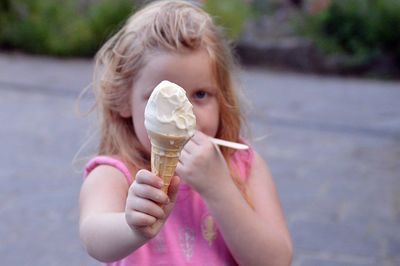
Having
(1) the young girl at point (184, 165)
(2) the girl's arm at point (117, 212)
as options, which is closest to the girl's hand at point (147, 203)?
(2) the girl's arm at point (117, 212)

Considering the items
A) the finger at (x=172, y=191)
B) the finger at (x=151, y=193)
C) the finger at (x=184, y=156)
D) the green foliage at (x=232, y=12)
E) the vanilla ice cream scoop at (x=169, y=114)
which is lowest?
the green foliage at (x=232, y=12)

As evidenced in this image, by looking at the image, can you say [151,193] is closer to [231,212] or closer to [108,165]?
[231,212]

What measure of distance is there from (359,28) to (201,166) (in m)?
10.2

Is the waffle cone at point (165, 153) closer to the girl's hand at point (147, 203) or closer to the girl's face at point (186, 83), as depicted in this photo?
the girl's hand at point (147, 203)

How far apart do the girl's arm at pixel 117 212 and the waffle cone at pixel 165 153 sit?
0.02 meters

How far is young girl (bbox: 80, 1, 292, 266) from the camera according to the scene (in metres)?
1.88

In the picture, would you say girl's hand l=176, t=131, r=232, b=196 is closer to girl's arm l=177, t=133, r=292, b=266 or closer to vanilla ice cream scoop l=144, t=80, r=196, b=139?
girl's arm l=177, t=133, r=292, b=266

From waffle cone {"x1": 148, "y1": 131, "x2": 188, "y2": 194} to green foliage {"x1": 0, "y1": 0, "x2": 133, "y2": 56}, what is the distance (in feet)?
33.3

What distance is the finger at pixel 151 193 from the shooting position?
1562 millimetres

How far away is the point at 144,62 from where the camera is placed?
196 centimetres

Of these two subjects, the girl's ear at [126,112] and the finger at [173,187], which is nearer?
the finger at [173,187]

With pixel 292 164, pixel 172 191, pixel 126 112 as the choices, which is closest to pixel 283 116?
pixel 292 164

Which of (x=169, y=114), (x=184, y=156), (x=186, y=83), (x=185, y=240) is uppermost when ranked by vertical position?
(x=169, y=114)

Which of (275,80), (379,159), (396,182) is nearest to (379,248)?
(396,182)
